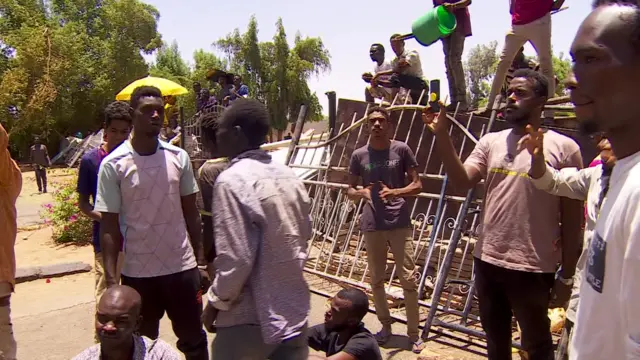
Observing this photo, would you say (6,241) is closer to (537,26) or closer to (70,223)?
(537,26)

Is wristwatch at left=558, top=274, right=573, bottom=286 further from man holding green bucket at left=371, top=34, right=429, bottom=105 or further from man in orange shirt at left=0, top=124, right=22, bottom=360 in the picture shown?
man holding green bucket at left=371, top=34, right=429, bottom=105

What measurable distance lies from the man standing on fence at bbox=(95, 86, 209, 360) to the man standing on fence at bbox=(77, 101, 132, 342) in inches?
31.2

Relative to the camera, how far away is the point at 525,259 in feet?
9.64

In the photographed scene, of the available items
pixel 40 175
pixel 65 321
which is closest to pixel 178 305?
pixel 65 321

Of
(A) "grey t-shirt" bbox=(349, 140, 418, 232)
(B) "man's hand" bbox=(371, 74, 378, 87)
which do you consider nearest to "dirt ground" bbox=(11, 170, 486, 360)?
(A) "grey t-shirt" bbox=(349, 140, 418, 232)

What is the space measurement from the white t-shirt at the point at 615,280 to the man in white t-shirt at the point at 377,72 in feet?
21.8

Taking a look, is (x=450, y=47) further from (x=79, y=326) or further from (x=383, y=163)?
(x=79, y=326)

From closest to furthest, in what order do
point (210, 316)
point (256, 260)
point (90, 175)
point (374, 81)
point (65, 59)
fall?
point (256, 260) → point (210, 316) → point (90, 175) → point (374, 81) → point (65, 59)

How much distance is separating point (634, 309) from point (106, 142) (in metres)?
3.68

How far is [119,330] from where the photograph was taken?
2.44 metres

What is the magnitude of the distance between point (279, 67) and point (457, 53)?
86.2 feet

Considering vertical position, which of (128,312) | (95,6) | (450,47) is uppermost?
(95,6)

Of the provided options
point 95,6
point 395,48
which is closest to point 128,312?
point 395,48

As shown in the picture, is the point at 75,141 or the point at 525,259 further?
the point at 75,141
